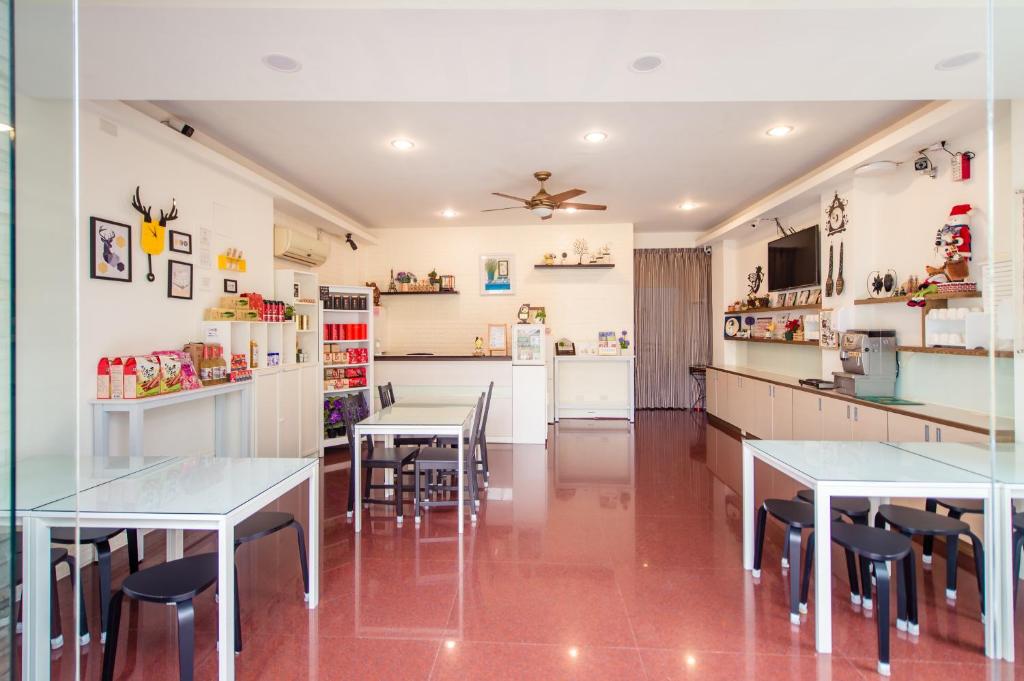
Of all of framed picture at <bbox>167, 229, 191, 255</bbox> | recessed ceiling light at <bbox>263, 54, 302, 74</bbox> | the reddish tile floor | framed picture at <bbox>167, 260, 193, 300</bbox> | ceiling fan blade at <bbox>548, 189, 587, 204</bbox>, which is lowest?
the reddish tile floor

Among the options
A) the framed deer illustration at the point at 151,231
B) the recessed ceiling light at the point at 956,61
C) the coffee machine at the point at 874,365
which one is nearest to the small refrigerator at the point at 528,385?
the coffee machine at the point at 874,365

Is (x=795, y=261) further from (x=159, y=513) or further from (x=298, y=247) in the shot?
(x=159, y=513)

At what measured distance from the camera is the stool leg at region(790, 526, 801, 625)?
2299mm

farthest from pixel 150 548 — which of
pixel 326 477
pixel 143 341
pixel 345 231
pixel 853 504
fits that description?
pixel 345 231

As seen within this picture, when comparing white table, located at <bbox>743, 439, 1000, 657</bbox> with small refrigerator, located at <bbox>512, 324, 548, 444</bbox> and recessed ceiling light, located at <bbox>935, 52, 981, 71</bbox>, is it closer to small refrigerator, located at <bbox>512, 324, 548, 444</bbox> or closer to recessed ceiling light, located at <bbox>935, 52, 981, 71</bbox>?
recessed ceiling light, located at <bbox>935, 52, 981, 71</bbox>

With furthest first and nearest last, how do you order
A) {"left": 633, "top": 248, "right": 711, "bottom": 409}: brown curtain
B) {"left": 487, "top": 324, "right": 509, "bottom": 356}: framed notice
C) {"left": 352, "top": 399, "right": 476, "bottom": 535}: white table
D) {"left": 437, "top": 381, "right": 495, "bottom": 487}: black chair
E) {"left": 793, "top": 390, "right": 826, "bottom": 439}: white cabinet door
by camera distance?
{"left": 633, "top": 248, "right": 711, "bottom": 409}: brown curtain < {"left": 487, "top": 324, "right": 509, "bottom": 356}: framed notice < {"left": 793, "top": 390, "right": 826, "bottom": 439}: white cabinet door < {"left": 437, "top": 381, "right": 495, "bottom": 487}: black chair < {"left": 352, "top": 399, "right": 476, "bottom": 535}: white table

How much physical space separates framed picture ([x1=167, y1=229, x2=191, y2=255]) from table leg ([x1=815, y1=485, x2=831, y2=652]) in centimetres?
431

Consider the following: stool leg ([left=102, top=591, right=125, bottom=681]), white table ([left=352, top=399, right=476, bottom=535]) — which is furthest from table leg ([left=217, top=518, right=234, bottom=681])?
white table ([left=352, top=399, right=476, bottom=535])

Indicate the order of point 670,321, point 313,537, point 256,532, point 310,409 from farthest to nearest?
point 670,321
point 310,409
point 313,537
point 256,532

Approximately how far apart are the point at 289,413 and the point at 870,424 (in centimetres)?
492

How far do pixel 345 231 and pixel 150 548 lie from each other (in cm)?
459

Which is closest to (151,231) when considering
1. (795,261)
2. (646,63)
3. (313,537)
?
(313,537)

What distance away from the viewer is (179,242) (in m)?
3.84

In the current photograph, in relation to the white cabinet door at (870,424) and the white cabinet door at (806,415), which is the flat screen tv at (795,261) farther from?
the white cabinet door at (870,424)
